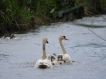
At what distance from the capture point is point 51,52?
15.4m

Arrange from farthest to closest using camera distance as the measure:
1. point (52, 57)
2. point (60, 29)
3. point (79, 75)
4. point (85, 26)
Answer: point (60, 29), point (52, 57), point (79, 75), point (85, 26)

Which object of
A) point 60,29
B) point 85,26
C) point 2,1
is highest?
point 85,26

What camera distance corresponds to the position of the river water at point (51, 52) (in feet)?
34.9

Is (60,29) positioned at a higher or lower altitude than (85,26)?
lower

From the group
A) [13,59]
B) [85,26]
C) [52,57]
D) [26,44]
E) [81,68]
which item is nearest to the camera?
[85,26]

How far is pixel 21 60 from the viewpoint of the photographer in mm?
13266

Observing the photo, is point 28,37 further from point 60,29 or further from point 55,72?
point 55,72

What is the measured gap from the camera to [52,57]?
41.1 ft

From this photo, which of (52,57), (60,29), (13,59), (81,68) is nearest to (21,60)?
(13,59)

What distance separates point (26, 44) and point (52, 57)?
16.3 ft

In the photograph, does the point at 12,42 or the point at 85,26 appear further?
the point at 12,42

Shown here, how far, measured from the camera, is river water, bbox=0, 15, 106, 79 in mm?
10625

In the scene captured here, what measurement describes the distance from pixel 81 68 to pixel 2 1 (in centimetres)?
955

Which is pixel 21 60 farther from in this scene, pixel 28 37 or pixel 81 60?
pixel 28 37
